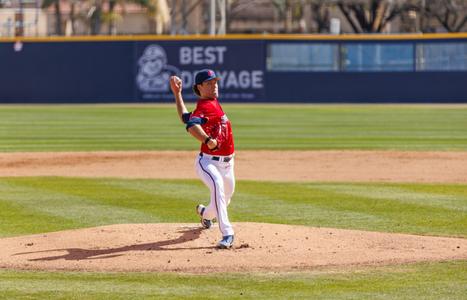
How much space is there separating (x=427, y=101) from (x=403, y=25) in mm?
27392

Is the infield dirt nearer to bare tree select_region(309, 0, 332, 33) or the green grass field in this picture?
the green grass field

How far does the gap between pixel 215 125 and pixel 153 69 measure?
102 ft

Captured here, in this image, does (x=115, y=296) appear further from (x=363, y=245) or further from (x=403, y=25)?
(x=403, y=25)

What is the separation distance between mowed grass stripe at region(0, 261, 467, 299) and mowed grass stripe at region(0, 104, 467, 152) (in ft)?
45.5

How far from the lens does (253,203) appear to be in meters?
13.9

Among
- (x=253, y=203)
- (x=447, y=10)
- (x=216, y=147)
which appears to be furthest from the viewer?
(x=447, y=10)

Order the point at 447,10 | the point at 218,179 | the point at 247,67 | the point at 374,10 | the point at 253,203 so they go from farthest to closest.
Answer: the point at 447,10 < the point at 374,10 < the point at 247,67 < the point at 253,203 < the point at 218,179

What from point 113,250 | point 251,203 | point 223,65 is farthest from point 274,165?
point 223,65

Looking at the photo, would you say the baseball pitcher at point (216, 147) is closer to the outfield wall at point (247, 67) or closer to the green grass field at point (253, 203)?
the green grass field at point (253, 203)

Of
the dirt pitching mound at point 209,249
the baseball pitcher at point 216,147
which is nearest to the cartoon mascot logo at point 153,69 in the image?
the dirt pitching mound at point 209,249

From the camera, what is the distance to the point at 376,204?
13680 millimetres

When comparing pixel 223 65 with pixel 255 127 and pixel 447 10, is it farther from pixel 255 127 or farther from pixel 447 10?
pixel 447 10

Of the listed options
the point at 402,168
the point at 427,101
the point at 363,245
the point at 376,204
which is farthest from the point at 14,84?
the point at 363,245

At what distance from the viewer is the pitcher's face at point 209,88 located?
31.9ft
